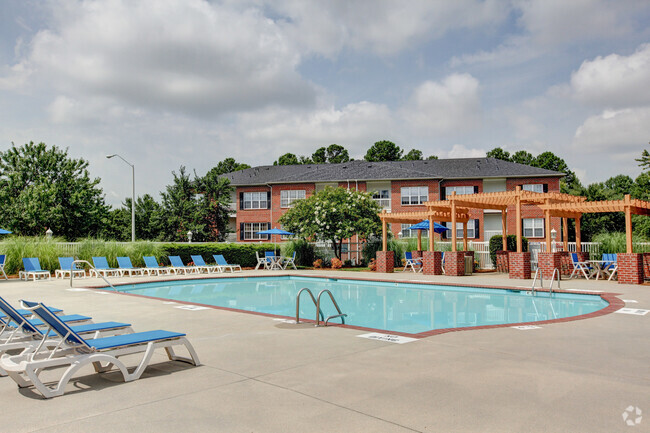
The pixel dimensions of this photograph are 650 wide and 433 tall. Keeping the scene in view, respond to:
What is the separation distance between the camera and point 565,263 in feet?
65.5

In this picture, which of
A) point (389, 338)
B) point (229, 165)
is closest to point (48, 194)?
point (389, 338)

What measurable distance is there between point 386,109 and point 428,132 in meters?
3.79

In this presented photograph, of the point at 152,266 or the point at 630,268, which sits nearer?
the point at 630,268

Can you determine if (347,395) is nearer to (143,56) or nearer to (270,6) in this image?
(270,6)

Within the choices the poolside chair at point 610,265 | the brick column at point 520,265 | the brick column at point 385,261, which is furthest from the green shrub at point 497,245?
the brick column at point 520,265

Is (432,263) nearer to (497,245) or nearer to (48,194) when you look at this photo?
(497,245)

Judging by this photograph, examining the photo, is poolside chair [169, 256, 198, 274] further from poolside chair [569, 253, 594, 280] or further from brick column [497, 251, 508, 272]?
poolside chair [569, 253, 594, 280]

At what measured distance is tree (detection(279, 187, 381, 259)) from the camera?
Answer: 27.3m

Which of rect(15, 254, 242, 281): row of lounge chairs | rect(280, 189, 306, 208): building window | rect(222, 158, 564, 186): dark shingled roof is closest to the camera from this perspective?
rect(15, 254, 242, 281): row of lounge chairs

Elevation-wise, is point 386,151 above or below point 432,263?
above

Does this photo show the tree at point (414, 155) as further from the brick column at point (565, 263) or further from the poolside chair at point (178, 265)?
the brick column at point (565, 263)

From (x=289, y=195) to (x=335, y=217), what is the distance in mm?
15021

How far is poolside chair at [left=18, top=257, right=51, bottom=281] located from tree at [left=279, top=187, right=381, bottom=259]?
12.8 m

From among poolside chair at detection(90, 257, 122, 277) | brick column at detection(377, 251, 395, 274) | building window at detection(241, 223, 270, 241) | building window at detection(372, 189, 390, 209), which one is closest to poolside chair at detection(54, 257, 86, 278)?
poolside chair at detection(90, 257, 122, 277)
